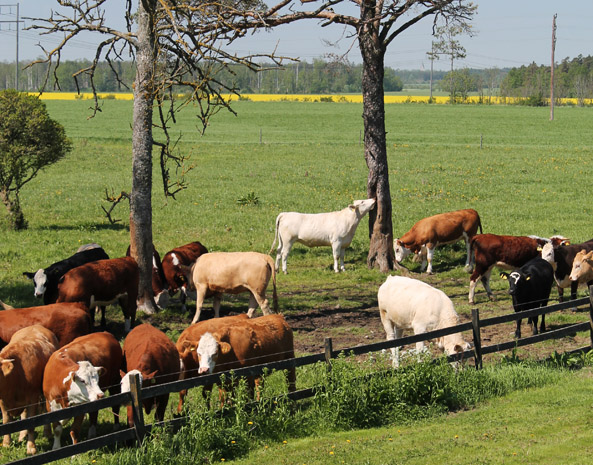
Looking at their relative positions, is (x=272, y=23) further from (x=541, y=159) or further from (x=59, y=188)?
(x=541, y=159)

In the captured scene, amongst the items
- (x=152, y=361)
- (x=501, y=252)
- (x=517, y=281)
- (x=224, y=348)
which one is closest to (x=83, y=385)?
(x=152, y=361)

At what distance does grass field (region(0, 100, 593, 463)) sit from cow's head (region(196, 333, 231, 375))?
15.2 ft

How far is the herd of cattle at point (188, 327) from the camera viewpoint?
9.87 metres

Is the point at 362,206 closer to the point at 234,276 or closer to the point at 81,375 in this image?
the point at 234,276

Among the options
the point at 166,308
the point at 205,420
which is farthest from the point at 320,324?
the point at 205,420

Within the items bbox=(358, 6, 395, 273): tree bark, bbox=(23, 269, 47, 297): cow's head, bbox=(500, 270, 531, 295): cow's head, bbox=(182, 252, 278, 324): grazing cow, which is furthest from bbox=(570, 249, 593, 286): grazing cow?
bbox=(23, 269, 47, 297): cow's head

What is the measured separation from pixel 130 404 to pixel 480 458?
408 cm

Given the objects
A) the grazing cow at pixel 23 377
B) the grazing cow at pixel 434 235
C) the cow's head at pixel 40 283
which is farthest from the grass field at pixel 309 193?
the grazing cow at pixel 23 377

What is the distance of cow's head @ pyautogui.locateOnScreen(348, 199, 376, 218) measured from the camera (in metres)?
21.0

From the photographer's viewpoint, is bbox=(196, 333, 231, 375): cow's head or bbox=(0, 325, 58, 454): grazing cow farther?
bbox=(196, 333, 231, 375): cow's head

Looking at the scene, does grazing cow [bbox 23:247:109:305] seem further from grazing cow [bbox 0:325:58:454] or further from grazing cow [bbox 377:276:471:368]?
grazing cow [bbox 377:276:471:368]

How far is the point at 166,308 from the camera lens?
1719 centimetres

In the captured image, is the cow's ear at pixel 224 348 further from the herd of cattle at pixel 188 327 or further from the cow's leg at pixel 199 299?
the cow's leg at pixel 199 299

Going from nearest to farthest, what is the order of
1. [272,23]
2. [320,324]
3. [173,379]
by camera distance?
[173,379] < [320,324] < [272,23]
